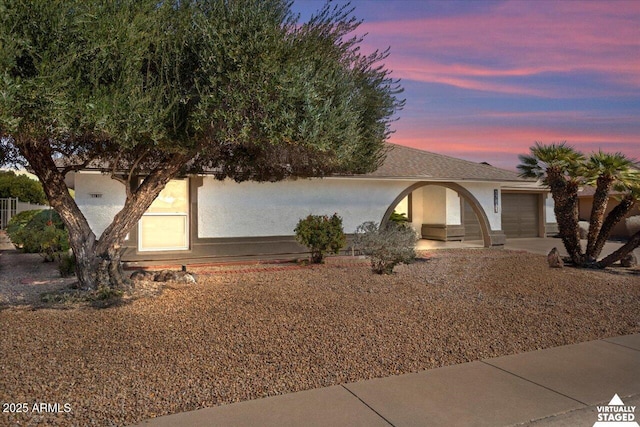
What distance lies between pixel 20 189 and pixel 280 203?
18.6m

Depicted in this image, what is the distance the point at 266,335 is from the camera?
634 cm

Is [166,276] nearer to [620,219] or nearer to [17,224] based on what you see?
[17,224]

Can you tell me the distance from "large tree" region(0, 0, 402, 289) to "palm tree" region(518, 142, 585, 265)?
7.50 metres

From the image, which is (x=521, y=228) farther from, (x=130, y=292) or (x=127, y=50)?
(x=127, y=50)

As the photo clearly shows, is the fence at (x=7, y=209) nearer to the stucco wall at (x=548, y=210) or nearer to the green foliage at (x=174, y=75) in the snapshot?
the green foliage at (x=174, y=75)

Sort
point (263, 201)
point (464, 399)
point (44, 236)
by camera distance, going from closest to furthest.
A: point (464, 399), point (44, 236), point (263, 201)

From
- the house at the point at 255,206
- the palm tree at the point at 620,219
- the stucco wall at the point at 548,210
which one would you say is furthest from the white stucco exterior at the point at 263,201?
the stucco wall at the point at 548,210

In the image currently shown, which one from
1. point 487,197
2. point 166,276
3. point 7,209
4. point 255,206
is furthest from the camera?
point 7,209

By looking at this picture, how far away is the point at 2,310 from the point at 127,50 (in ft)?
15.3

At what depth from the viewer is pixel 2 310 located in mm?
7664

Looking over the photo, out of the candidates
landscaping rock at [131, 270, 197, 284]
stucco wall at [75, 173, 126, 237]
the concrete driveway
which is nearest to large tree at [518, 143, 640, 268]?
the concrete driveway

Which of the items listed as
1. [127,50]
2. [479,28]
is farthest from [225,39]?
[479,28]

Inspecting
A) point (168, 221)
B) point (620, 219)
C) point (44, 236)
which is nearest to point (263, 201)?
point (168, 221)

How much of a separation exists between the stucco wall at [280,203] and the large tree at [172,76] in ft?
20.4
